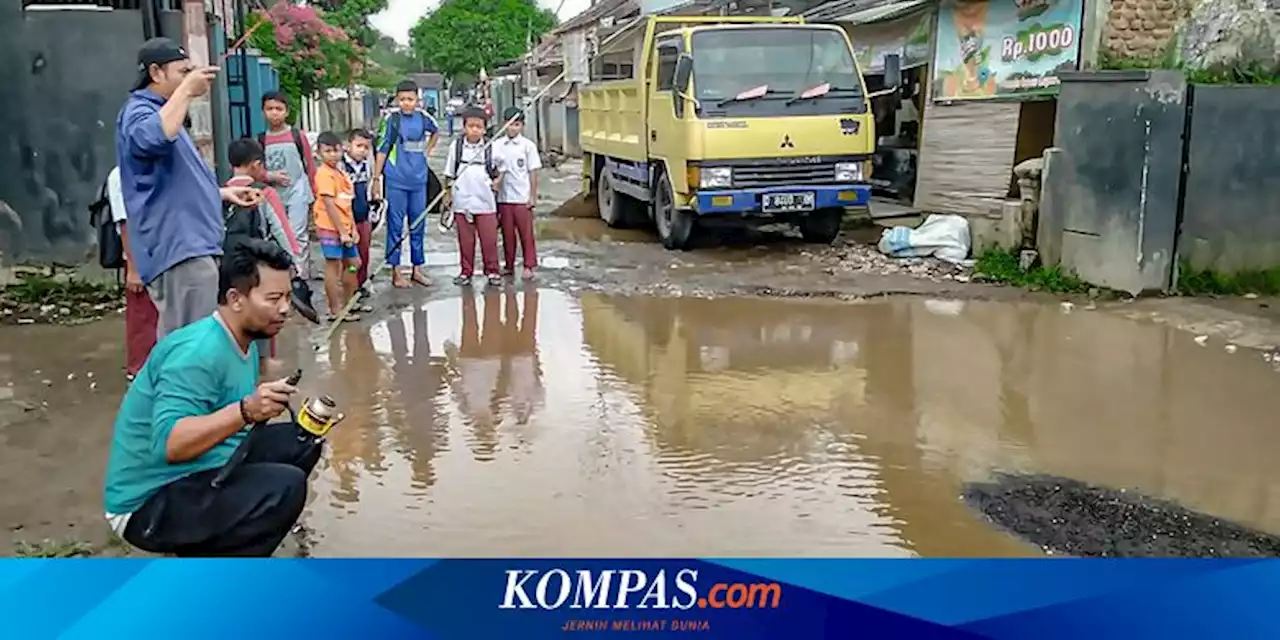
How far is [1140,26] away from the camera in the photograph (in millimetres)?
10883

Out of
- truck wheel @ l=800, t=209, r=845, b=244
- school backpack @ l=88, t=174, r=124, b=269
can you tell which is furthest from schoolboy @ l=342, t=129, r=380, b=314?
truck wheel @ l=800, t=209, r=845, b=244

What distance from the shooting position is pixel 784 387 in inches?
263

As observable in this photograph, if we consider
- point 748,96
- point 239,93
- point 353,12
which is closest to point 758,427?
point 748,96

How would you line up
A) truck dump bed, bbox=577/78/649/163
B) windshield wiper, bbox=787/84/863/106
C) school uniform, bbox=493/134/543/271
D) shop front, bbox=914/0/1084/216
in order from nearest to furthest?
school uniform, bbox=493/134/543/271 < windshield wiper, bbox=787/84/863/106 < shop front, bbox=914/0/1084/216 < truck dump bed, bbox=577/78/649/163

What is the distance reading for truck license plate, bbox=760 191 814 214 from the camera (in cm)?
1114

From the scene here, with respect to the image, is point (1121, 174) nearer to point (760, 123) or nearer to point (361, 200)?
point (760, 123)

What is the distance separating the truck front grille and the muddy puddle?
259 centimetres

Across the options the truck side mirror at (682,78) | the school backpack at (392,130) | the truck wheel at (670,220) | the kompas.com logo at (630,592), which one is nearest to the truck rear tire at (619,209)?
the truck wheel at (670,220)

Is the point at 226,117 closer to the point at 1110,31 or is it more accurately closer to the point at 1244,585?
the point at 1110,31

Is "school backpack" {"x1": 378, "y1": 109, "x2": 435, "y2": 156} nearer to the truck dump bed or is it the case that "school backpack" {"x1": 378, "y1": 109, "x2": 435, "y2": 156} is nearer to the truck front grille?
the truck front grille

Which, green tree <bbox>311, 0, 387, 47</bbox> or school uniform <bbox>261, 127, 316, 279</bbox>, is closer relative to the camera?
school uniform <bbox>261, 127, 316, 279</bbox>

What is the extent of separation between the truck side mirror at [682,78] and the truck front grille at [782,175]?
0.81 m

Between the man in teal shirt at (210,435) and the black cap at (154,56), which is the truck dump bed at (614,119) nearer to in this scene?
the black cap at (154,56)

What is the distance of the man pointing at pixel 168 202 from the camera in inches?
187
